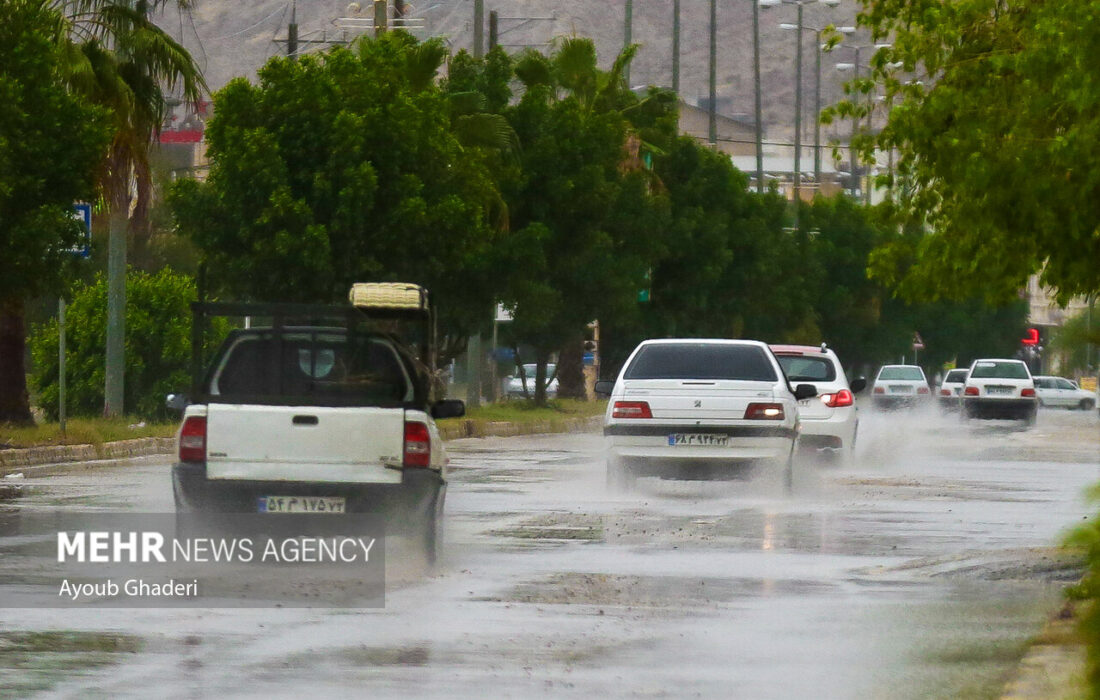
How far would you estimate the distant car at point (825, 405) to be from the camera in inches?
1065

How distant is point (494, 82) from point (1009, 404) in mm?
16660

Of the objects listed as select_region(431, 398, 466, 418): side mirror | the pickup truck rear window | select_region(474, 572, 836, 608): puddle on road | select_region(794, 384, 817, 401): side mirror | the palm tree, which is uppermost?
the palm tree

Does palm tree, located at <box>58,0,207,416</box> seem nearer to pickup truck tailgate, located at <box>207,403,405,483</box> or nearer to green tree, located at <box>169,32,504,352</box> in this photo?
green tree, located at <box>169,32,504,352</box>

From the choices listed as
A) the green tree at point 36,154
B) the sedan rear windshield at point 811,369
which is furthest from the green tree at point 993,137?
the green tree at point 36,154

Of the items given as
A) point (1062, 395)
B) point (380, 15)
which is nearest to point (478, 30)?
point (380, 15)

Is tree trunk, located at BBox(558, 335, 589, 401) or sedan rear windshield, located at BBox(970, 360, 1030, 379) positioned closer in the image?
sedan rear windshield, located at BBox(970, 360, 1030, 379)

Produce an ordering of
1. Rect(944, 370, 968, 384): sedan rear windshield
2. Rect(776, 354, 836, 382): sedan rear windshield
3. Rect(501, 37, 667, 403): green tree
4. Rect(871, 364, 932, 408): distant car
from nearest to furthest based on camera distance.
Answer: Rect(776, 354, 836, 382): sedan rear windshield → Rect(501, 37, 667, 403): green tree → Rect(871, 364, 932, 408): distant car → Rect(944, 370, 968, 384): sedan rear windshield

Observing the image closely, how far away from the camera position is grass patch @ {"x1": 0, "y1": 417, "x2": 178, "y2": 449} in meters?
26.7

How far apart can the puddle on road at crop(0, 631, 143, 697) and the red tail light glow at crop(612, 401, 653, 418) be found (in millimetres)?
11497

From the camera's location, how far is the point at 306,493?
1301 cm

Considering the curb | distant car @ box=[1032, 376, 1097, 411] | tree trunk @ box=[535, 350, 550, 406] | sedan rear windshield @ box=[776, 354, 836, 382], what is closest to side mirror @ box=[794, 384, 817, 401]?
sedan rear windshield @ box=[776, 354, 836, 382]

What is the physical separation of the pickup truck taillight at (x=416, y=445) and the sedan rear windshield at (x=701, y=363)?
9.01 m

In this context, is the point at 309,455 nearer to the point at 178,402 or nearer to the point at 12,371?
the point at 178,402

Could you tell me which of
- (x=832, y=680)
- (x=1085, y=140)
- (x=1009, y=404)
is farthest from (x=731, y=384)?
(x=1009, y=404)
